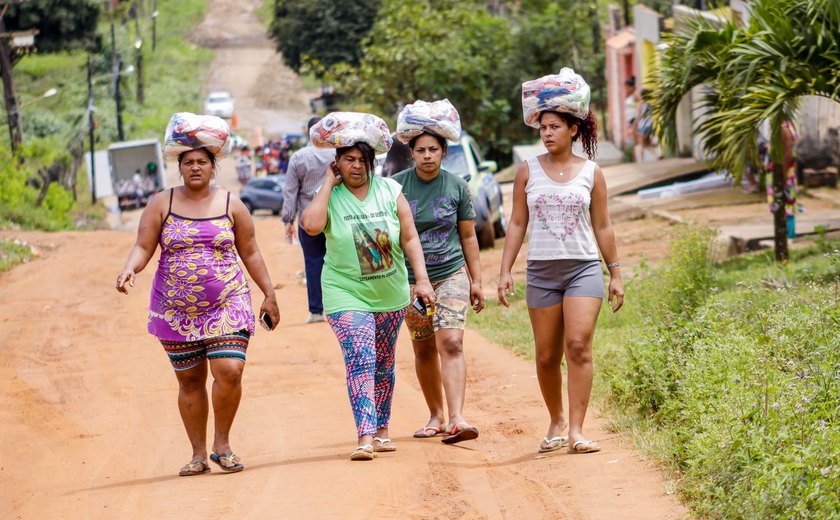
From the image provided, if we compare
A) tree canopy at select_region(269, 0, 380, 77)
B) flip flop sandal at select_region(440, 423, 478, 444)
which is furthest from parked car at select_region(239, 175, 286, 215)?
flip flop sandal at select_region(440, 423, 478, 444)

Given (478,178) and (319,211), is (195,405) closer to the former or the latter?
(319,211)

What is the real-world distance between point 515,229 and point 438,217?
1.75 feet

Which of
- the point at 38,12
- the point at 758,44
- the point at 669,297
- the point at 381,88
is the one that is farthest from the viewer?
the point at 38,12

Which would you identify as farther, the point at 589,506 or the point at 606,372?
the point at 606,372

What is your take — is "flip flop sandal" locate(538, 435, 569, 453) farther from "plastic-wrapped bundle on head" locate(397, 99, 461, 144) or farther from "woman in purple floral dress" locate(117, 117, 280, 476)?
"plastic-wrapped bundle on head" locate(397, 99, 461, 144)

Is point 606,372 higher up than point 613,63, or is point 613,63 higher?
point 613,63

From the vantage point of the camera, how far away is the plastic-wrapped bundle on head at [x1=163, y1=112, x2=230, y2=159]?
6410 mm

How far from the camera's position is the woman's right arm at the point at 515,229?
6.67m

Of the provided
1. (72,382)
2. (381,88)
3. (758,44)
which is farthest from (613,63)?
(72,382)

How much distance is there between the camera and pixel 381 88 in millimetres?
32281

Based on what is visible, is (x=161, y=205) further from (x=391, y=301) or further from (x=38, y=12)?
(x=38, y=12)

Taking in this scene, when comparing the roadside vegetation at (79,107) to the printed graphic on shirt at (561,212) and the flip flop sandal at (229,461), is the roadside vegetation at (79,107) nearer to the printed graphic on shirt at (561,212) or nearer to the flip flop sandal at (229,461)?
the flip flop sandal at (229,461)

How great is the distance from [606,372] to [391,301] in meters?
2.44

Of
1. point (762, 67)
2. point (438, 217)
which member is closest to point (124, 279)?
point (438, 217)
